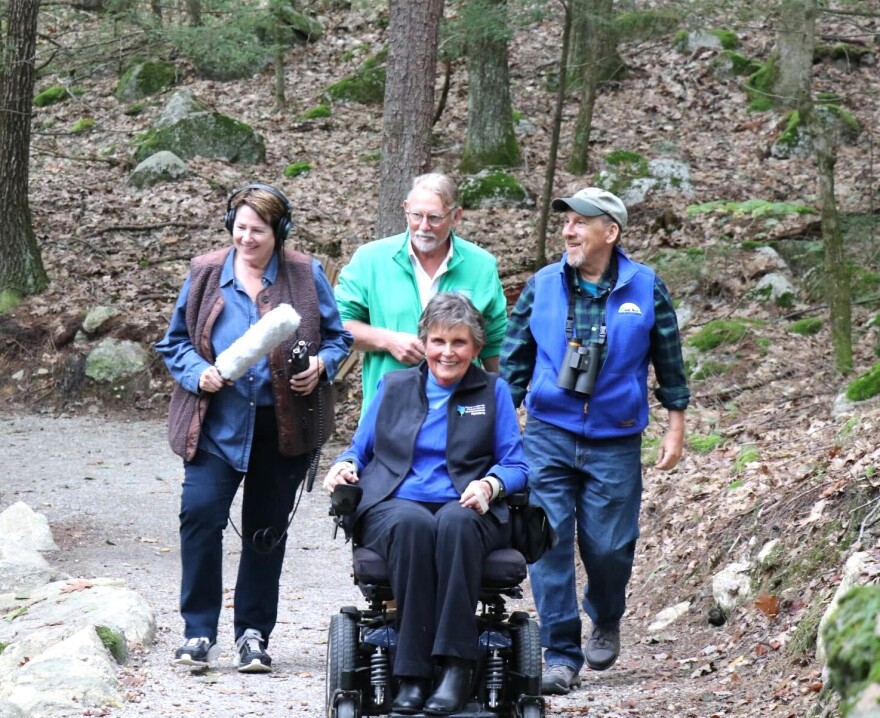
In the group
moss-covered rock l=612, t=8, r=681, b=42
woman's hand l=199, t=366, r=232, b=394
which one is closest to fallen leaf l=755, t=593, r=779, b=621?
woman's hand l=199, t=366, r=232, b=394

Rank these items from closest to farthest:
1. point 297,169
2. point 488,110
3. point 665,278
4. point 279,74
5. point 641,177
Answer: point 665,278 < point 641,177 < point 488,110 < point 297,169 < point 279,74

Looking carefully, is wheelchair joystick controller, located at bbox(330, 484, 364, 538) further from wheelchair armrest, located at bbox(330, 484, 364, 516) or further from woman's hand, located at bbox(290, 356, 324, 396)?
woman's hand, located at bbox(290, 356, 324, 396)

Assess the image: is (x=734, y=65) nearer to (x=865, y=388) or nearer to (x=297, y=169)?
(x=297, y=169)

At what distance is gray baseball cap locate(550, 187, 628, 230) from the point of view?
16.7 feet

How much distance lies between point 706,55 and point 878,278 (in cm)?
850

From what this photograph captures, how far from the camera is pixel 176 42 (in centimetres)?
1614

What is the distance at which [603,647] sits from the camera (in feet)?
17.5

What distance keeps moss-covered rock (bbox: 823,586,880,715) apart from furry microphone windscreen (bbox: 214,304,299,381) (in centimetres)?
290

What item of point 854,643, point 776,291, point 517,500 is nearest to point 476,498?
point 517,500

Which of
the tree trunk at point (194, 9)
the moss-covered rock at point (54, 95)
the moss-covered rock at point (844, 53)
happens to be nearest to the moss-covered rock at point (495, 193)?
the moss-covered rock at point (844, 53)

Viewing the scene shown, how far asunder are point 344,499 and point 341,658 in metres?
0.54

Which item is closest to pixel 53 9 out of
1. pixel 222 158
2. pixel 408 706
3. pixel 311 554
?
pixel 222 158

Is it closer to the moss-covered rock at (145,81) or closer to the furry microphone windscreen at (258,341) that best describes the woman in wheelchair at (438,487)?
the furry microphone windscreen at (258,341)

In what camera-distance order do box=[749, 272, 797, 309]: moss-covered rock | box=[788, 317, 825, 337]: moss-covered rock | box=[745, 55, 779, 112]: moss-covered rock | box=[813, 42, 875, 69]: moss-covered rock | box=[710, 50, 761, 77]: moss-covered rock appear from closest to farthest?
box=[788, 317, 825, 337]: moss-covered rock
box=[749, 272, 797, 309]: moss-covered rock
box=[745, 55, 779, 112]: moss-covered rock
box=[813, 42, 875, 69]: moss-covered rock
box=[710, 50, 761, 77]: moss-covered rock
